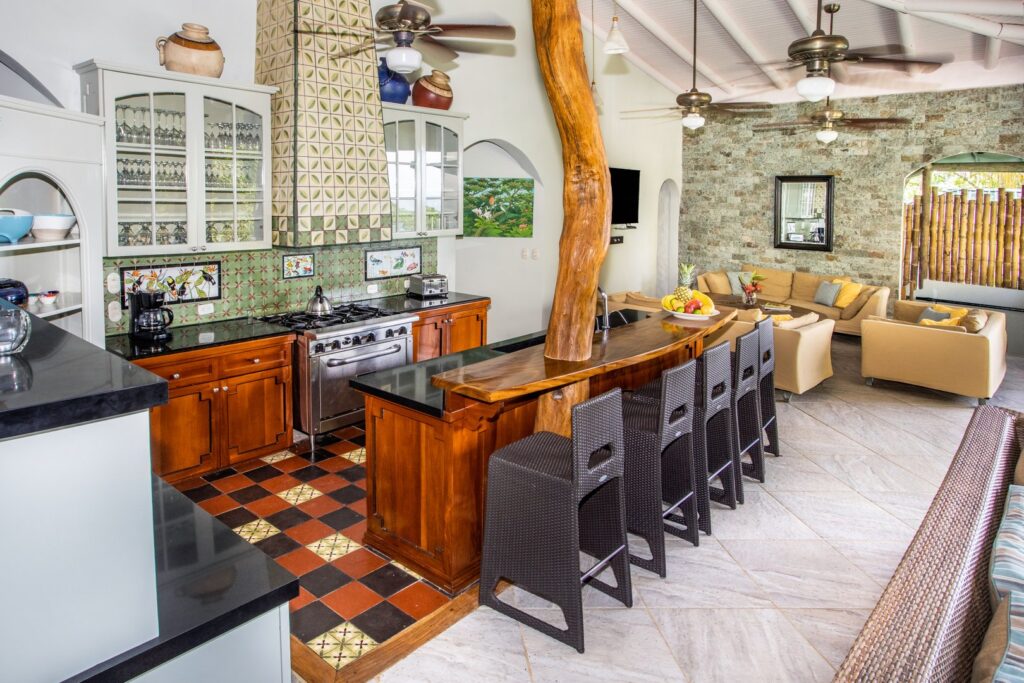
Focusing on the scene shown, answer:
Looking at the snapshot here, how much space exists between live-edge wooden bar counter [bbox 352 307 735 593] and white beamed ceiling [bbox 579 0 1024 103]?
5.76 meters

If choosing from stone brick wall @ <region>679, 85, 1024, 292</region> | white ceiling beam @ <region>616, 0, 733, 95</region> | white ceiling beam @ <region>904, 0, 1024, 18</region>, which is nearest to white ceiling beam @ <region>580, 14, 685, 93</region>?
white ceiling beam @ <region>616, 0, 733, 95</region>

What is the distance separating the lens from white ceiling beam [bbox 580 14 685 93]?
9.25 meters

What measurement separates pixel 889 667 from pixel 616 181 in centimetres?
873

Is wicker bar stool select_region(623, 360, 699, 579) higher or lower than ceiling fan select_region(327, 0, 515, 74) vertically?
lower

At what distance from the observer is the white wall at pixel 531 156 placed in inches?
295

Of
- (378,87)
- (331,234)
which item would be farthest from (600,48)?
(331,234)

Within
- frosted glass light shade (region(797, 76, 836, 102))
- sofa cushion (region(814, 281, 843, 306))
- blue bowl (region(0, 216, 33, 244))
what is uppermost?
frosted glass light shade (region(797, 76, 836, 102))

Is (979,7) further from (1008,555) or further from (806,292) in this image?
(1008,555)

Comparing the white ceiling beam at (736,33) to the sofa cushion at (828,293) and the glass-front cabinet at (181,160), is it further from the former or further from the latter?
the glass-front cabinet at (181,160)

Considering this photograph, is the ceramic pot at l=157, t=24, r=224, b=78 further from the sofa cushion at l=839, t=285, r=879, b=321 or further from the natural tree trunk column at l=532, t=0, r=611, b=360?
the sofa cushion at l=839, t=285, r=879, b=321

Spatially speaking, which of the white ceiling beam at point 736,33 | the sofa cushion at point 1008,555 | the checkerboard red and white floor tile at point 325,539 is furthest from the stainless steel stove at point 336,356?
the white ceiling beam at point 736,33

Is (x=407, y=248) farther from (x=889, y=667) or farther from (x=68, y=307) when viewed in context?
(x=889, y=667)

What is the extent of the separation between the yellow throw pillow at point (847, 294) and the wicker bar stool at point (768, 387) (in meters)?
5.45

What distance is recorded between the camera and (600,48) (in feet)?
31.4
